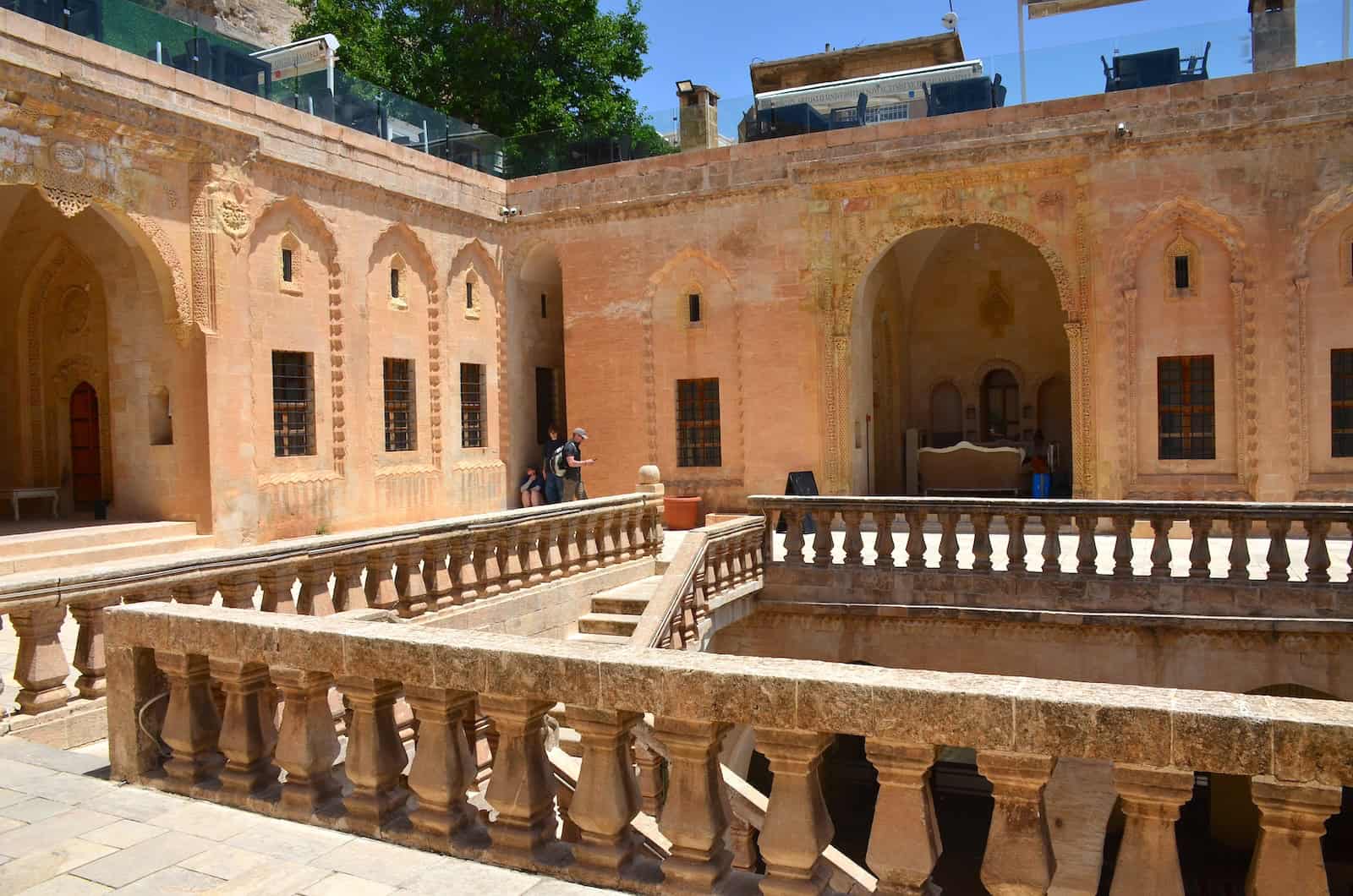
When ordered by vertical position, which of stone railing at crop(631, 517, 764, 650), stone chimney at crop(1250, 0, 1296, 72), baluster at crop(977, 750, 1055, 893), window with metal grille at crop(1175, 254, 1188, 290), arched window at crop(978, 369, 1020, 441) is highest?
stone chimney at crop(1250, 0, 1296, 72)

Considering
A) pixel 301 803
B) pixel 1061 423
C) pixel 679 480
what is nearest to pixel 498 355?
pixel 679 480

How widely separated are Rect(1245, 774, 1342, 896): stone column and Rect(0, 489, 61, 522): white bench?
16.3m

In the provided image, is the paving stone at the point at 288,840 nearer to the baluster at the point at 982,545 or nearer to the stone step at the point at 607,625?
the stone step at the point at 607,625

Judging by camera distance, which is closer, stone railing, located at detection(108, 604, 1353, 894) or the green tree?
stone railing, located at detection(108, 604, 1353, 894)

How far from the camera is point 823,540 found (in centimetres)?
1168

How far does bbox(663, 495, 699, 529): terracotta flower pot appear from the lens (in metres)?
18.0

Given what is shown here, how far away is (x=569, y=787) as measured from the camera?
6355 mm

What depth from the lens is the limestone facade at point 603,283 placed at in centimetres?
1393

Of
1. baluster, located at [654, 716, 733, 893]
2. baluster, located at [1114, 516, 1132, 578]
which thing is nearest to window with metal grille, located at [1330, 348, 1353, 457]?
baluster, located at [1114, 516, 1132, 578]

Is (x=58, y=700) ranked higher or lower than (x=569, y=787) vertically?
higher

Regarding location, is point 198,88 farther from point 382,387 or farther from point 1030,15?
point 1030,15

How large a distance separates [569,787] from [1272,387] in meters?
13.4

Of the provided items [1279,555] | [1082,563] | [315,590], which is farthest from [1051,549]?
[315,590]

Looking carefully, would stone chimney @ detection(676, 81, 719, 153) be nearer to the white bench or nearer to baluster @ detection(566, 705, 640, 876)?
the white bench
